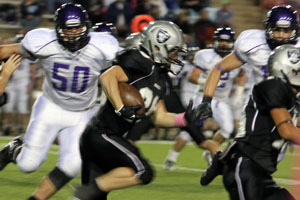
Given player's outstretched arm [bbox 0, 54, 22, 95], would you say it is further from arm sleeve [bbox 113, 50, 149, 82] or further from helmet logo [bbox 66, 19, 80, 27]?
arm sleeve [bbox 113, 50, 149, 82]

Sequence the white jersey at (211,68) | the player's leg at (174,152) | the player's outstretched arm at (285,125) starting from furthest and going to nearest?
the white jersey at (211,68)
the player's leg at (174,152)
the player's outstretched arm at (285,125)

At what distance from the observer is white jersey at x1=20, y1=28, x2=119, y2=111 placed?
19.5 ft

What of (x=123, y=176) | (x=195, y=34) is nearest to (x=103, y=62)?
(x=123, y=176)

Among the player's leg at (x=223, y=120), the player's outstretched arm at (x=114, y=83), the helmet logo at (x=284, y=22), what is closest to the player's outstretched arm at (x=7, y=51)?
the player's outstretched arm at (x=114, y=83)

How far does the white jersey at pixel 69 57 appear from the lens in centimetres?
594

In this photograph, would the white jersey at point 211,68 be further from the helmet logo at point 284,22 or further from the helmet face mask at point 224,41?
the helmet logo at point 284,22

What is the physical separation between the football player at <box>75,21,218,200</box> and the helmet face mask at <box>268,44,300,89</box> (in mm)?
827

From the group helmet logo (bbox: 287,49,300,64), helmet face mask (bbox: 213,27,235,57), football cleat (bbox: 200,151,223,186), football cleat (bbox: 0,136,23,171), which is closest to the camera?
helmet logo (bbox: 287,49,300,64)

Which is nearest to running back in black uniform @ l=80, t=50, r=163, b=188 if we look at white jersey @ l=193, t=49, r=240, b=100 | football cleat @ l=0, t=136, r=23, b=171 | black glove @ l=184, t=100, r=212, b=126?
black glove @ l=184, t=100, r=212, b=126

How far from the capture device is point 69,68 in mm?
5984

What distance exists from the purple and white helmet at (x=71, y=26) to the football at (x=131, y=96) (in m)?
0.92

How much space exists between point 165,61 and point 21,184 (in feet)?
8.99

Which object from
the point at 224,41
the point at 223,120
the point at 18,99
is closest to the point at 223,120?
the point at 223,120

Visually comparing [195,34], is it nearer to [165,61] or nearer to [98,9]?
[98,9]
